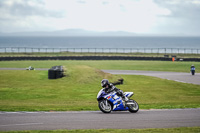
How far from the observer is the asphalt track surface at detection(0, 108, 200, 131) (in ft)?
41.4

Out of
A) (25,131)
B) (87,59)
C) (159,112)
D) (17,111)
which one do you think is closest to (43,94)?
(17,111)

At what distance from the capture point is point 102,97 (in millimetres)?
15352

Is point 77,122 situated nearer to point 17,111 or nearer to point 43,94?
point 17,111

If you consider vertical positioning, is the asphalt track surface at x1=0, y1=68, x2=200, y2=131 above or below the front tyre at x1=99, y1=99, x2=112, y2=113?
below

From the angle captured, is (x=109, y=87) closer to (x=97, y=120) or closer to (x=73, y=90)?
(x=97, y=120)

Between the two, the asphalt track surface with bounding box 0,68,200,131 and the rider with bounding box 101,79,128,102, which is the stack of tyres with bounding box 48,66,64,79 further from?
the rider with bounding box 101,79,128,102

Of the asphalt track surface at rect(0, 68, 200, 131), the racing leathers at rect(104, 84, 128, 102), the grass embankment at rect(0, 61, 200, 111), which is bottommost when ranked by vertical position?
the grass embankment at rect(0, 61, 200, 111)

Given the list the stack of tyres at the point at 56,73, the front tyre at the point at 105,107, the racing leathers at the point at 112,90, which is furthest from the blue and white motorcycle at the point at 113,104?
the stack of tyres at the point at 56,73

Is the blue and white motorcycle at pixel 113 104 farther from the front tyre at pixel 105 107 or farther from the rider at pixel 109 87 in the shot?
the rider at pixel 109 87

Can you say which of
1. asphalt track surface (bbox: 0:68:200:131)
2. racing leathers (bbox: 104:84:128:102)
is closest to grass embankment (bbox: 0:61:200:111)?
asphalt track surface (bbox: 0:68:200:131)

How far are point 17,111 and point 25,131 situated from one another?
13.9ft

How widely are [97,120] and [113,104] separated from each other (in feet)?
6.14

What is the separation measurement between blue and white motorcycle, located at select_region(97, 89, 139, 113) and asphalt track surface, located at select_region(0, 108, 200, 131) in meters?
0.24

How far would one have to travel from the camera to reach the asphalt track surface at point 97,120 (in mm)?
12609
